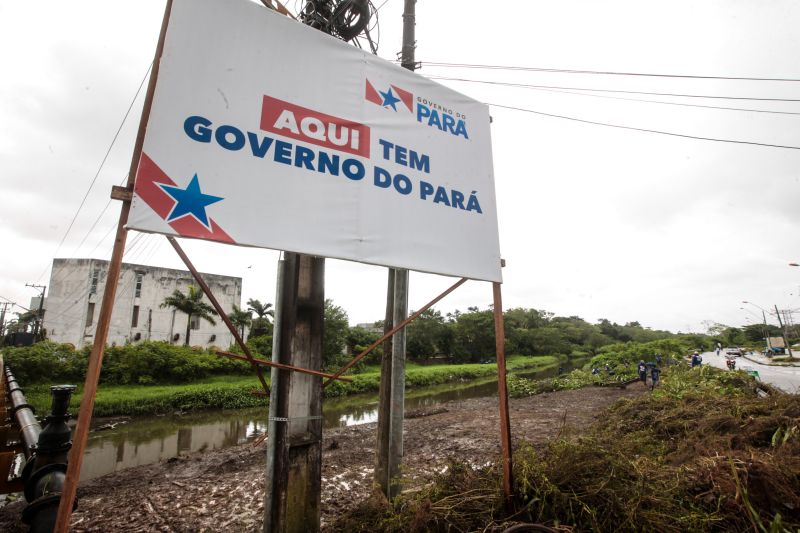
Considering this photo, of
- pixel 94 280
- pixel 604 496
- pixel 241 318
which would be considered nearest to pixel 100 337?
pixel 604 496

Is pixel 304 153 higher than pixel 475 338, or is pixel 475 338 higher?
pixel 304 153

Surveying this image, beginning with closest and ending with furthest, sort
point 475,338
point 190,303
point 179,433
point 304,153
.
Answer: point 304,153 < point 179,433 < point 190,303 < point 475,338

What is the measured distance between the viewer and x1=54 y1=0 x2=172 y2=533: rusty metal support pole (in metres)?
1.85

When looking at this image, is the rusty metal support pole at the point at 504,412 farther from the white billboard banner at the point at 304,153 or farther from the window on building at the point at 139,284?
the window on building at the point at 139,284

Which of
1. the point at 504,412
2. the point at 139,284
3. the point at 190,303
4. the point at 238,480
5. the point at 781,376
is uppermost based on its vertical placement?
the point at 139,284

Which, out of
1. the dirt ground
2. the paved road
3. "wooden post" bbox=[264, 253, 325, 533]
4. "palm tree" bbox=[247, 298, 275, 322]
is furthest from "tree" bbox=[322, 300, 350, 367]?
"wooden post" bbox=[264, 253, 325, 533]

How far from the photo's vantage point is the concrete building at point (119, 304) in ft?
94.2

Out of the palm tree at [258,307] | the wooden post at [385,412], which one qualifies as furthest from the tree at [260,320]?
the wooden post at [385,412]

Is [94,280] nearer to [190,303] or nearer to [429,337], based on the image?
[190,303]

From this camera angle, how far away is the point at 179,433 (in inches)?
561

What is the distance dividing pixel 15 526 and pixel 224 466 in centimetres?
327

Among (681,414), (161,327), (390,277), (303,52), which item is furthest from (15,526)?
(161,327)

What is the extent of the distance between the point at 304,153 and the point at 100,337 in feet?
5.80

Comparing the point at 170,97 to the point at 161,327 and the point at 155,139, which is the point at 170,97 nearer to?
the point at 155,139
